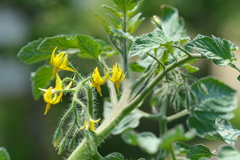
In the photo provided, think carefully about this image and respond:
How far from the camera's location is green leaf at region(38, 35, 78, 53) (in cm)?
51

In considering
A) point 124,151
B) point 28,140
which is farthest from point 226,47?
point 28,140

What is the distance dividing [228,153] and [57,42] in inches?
9.5

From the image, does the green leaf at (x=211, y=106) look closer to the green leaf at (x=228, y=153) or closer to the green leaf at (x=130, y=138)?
the green leaf at (x=130, y=138)

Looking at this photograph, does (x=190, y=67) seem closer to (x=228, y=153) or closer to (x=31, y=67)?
(x=228, y=153)

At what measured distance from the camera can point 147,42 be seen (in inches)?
16.1

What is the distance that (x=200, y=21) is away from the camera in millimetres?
6727

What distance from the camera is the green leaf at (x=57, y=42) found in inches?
20.1

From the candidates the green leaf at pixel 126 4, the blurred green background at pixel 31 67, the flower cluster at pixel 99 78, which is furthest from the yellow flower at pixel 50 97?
the blurred green background at pixel 31 67

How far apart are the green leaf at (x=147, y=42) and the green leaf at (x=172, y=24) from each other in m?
0.21

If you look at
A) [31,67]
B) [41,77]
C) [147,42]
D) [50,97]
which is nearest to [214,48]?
[147,42]

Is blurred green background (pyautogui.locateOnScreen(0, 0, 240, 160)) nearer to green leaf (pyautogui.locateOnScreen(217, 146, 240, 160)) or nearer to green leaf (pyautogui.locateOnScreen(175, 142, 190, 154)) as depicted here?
green leaf (pyautogui.locateOnScreen(175, 142, 190, 154))

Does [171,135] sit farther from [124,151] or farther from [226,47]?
[124,151]

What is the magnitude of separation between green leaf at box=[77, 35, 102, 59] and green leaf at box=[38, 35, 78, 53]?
0.04 feet

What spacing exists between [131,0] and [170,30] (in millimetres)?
125
